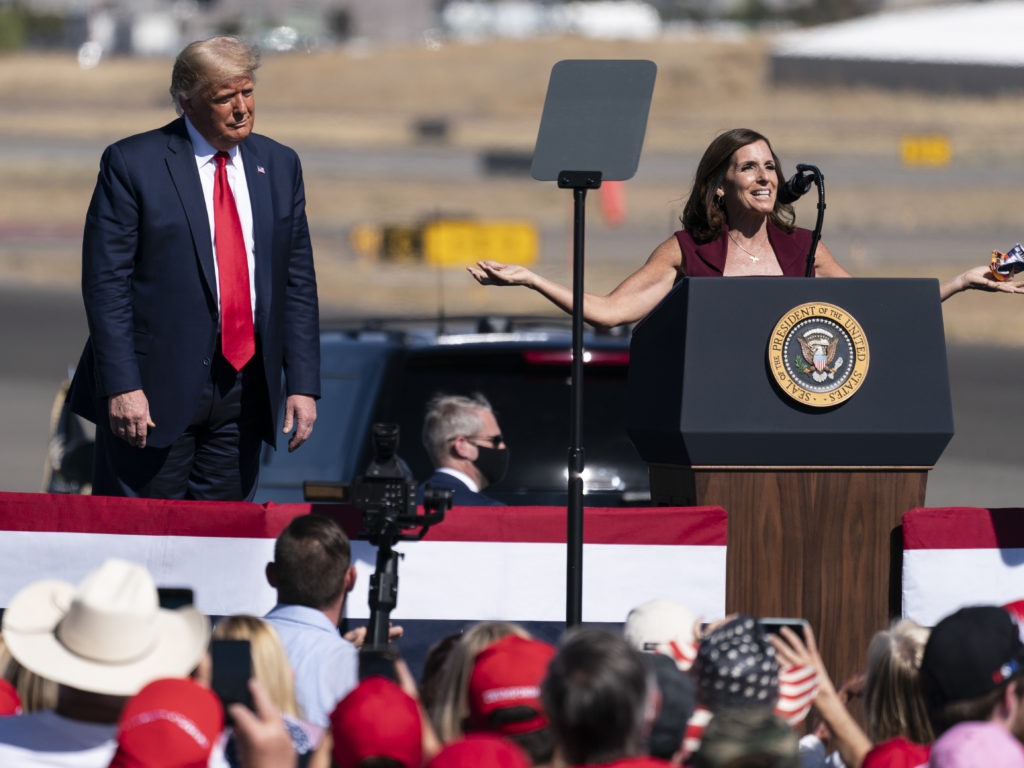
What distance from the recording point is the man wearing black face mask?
638 centimetres

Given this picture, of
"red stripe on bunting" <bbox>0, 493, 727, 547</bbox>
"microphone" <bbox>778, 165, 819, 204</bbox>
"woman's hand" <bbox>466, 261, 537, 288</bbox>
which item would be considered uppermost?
"microphone" <bbox>778, 165, 819, 204</bbox>

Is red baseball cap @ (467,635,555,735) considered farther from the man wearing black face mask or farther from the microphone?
the man wearing black face mask

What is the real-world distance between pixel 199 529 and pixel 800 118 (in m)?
71.8

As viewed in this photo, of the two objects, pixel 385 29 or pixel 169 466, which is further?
pixel 385 29

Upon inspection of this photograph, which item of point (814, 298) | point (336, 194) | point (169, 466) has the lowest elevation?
point (169, 466)

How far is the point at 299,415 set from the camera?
18.7ft

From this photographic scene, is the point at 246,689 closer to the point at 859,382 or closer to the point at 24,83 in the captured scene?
the point at 859,382

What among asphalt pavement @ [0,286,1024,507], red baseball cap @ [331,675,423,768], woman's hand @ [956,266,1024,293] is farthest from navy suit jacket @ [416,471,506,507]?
asphalt pavement @ [0,286,1024,507]

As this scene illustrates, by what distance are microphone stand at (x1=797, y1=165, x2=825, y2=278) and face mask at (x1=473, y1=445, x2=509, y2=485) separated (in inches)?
48.5

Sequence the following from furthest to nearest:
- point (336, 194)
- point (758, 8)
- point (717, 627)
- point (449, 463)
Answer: point (758, 8) → point (336, 194) → point (449, 463) → point (717, 627)

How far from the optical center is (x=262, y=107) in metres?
75.1

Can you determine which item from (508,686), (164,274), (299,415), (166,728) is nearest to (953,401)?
(299,415)

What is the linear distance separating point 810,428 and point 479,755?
2238 millimetres

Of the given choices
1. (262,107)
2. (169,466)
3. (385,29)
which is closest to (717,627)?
(169,466)
